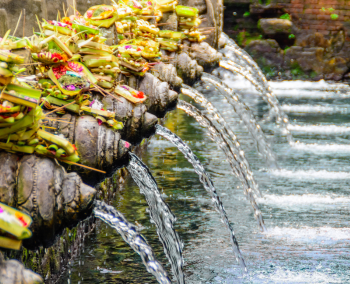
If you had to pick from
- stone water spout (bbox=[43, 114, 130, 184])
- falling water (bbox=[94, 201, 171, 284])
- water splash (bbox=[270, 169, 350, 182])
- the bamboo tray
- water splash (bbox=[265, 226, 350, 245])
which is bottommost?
falling water (bbox=[94, 201, 171, 284])

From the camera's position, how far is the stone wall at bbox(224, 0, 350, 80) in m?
18.0

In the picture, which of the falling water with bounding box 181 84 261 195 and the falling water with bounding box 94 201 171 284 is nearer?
the falling water with bounding box 94 201 171 284

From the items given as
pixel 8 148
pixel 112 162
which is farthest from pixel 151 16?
pixel 8 148

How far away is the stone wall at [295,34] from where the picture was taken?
17953 mm

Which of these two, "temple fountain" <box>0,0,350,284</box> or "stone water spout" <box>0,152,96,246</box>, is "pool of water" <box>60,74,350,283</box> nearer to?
"temple fountain" <box>0,0,350,284</box>

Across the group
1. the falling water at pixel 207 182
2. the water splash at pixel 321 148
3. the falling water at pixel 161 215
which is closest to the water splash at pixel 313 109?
the water splash at pixel 321 148

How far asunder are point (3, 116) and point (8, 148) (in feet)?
0.44

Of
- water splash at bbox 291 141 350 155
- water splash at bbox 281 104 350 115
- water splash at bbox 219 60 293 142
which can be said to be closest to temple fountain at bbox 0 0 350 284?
water splash at bbox 291 141 350 155

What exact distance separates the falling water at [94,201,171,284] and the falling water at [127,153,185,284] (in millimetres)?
297

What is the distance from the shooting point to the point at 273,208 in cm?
450

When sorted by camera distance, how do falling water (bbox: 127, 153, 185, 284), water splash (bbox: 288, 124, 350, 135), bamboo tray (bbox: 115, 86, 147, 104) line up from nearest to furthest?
bamboo tray (bbox: 115, 86, 147, 104) < falling water (bbox: 127, 153, 185, 284) < water splash (bbox: 288, 124, 350, 135)

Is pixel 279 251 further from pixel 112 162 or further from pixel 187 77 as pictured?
pixel 187 77

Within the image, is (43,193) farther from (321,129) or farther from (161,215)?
(321,129)

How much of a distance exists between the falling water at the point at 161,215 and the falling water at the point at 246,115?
273cm
